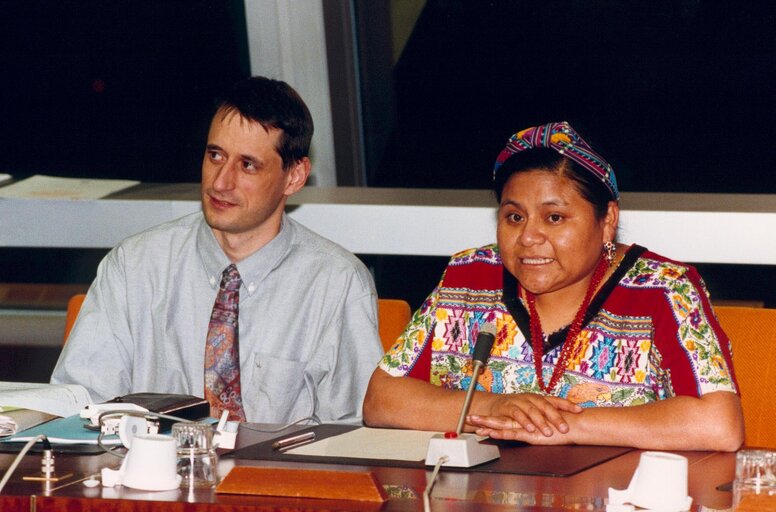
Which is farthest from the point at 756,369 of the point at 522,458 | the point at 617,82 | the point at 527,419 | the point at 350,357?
the point at 617,82

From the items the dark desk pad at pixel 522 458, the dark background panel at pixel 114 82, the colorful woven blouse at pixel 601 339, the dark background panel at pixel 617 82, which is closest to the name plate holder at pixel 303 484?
the dark desk pad at pixel 522 458

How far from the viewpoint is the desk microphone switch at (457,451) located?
186 centimetres

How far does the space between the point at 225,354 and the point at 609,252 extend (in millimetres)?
899

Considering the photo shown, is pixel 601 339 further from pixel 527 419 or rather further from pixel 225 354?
pixel 225 354

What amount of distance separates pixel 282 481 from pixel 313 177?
2731 millimetres

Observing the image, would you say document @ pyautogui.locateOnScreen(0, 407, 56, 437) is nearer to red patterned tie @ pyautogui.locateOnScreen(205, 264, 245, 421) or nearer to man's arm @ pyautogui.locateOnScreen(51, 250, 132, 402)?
man's arm @ pyautogui.locateOnScreen(51, 250, 132, 402)

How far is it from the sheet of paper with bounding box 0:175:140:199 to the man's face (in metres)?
1.51

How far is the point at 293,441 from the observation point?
2078 mm

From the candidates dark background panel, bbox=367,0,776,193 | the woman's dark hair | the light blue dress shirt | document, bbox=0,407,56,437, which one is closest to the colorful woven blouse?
the woman's dark hair

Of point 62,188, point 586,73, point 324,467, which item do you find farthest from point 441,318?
point 62,188

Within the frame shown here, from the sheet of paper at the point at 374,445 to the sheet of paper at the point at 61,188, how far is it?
7.70 ft

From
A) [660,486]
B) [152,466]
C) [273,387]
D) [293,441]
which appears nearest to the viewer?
[660,486]

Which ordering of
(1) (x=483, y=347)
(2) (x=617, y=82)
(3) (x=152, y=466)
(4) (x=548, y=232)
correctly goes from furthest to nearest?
(2) (x=617, y=82) → (4) (x=548, y=232) → (1) (x=483, y=347) → (3) (x=152, y=466)

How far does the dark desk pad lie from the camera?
1.86 metres
